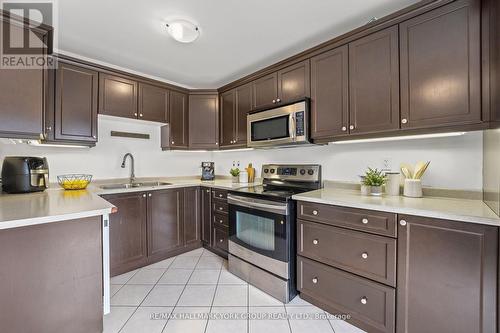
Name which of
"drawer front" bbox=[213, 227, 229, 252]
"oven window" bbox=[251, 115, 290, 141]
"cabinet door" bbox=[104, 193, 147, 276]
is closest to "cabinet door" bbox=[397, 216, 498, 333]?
"oven window" bbox=[251, 115, 290, 141]

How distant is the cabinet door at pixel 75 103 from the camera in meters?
2.09

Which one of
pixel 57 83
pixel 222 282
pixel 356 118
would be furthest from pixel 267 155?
pixel 57 83

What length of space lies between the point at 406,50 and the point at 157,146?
119 inches

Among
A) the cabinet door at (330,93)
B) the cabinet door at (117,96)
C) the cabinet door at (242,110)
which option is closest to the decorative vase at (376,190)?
the cabinet door at (330,93)

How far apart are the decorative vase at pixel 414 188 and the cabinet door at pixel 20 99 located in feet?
9.62

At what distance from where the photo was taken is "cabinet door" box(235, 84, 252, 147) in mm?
2662

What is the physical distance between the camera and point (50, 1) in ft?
5.17

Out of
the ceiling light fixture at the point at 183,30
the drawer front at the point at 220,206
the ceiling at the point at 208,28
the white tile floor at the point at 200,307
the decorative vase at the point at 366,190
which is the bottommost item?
the white tile floor at the point at 200,307

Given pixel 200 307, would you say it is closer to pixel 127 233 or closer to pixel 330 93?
pixel 127 233

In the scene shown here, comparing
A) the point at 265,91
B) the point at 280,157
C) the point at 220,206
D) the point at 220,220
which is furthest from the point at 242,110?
the point at 220,220

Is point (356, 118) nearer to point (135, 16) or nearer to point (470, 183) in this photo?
point (470, 183)

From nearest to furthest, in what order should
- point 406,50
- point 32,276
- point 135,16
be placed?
point 32,276, point 406,50, point 135,16

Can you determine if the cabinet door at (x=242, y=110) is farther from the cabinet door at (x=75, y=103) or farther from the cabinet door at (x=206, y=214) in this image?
the cabinet door at (x=75, y=103)

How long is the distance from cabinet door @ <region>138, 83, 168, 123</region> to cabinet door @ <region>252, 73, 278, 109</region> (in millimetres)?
1246
